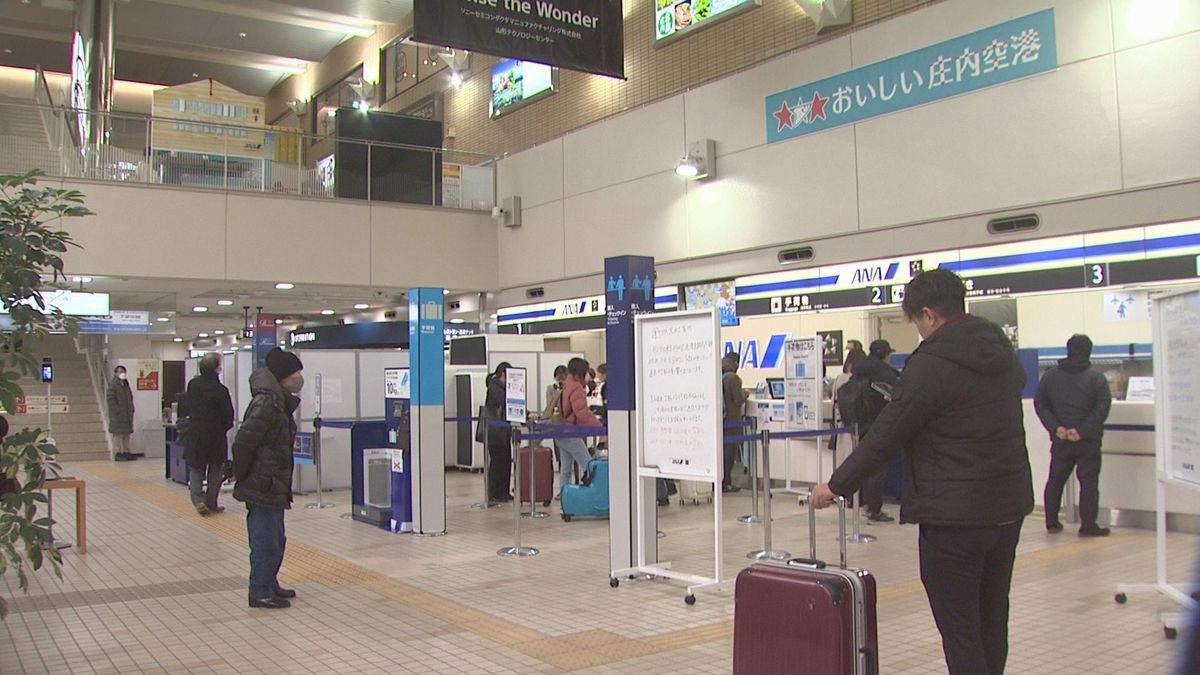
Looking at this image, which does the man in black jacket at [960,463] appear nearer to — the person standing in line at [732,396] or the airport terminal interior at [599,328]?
the airport terminal interior at [599,328]

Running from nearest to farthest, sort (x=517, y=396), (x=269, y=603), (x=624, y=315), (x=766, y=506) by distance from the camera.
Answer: (x=269, y=603) → (x=624, y=315) → (x=766, y=506) → (x=517, y=396)

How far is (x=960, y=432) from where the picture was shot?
9.89ft

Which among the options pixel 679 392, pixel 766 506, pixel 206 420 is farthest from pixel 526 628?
pixel 206 420

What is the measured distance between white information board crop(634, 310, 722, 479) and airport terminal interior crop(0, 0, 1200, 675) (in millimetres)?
26

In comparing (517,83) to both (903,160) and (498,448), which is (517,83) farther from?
(903,160)

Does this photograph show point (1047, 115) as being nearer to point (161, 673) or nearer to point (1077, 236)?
point (1077, 236)

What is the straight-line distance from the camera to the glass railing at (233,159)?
13688 mm

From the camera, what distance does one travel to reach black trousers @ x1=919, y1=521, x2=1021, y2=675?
301 centimetres

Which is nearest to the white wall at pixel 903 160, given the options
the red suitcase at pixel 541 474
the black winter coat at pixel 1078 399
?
the black winter coat at pixel 1078 399

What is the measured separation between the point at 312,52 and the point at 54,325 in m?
20.8

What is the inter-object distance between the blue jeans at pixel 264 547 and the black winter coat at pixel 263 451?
10 cm

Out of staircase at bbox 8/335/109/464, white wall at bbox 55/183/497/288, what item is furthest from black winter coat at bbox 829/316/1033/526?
staircase at bbox 8/335/109/464

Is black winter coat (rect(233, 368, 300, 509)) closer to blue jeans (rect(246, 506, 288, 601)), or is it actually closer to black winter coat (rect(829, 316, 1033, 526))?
blue jeans (rect(246, 506, 288, 601))

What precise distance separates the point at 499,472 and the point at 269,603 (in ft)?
16.1
